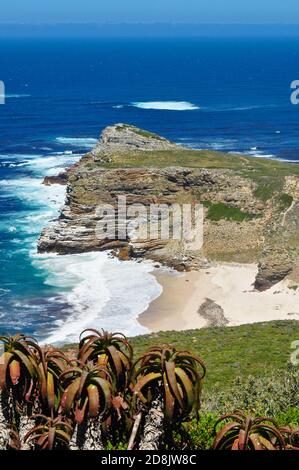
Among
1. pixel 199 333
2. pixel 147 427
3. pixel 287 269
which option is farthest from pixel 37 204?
pixel 147 427

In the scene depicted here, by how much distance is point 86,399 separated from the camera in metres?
15.6

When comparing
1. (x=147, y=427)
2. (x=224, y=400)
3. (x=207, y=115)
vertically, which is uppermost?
(x=147, y=427)

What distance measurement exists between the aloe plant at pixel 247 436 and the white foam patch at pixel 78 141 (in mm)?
96595

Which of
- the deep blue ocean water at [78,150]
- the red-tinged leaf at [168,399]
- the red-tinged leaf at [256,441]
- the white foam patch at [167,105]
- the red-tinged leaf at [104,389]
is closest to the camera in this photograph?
the red-tinged leaf at [256,441]

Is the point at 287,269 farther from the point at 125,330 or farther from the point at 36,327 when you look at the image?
the point at 36,327

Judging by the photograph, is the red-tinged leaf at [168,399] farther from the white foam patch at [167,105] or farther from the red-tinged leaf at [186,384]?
the white foam patch at [167,105]

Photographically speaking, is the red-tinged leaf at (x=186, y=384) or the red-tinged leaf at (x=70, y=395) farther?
the red-tinged leaf at (x=186, y=384)

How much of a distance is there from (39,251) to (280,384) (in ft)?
136

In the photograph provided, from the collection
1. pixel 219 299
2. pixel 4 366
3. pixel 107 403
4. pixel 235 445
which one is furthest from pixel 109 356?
pixel 219 299

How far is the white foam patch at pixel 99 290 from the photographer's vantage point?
166 ft

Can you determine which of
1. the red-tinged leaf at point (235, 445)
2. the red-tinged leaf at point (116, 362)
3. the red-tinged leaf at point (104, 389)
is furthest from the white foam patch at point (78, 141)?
the red-tinged leaf at point (235, 445)

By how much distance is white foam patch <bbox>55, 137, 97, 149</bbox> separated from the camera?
113 meters

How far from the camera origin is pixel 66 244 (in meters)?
65.4

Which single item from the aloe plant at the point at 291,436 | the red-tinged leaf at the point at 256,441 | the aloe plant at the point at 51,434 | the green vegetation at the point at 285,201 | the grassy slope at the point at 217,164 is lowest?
the green vegetation at the point at 285,201
